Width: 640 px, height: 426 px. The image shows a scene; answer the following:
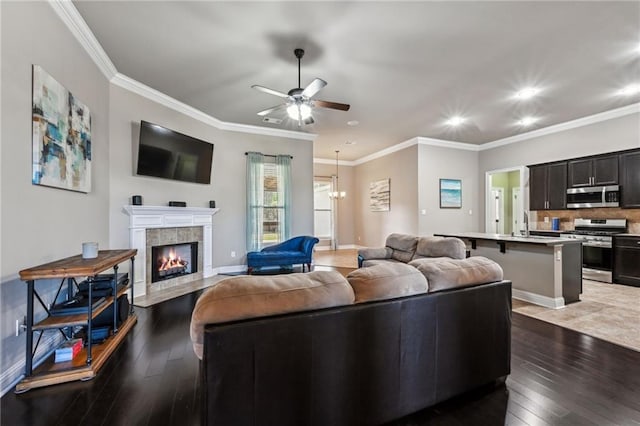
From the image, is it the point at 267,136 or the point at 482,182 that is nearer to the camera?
the point at 267,136

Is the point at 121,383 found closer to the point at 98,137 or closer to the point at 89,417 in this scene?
the point at 89,417

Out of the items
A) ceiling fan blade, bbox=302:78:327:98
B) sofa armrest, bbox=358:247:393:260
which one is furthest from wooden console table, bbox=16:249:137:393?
sofa armrest, bbox=358:247:393:260

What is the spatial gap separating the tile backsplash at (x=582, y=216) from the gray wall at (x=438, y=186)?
1.37 meters

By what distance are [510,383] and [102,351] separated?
308cm

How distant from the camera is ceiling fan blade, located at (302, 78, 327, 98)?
2.81 metres

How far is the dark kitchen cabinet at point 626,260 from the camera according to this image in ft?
14.9

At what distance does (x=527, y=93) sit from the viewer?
4.27 m

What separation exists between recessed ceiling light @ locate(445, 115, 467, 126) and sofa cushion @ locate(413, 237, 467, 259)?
106 inches

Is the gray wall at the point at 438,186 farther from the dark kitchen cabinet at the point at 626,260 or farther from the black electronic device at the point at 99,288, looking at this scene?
the black electronic device at the point at 99,288

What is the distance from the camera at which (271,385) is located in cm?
123

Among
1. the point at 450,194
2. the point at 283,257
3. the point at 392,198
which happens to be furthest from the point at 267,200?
the point at 450,194

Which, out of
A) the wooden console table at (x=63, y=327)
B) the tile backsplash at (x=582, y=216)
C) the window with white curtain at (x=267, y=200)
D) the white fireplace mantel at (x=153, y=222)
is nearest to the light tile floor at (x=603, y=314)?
the tile backsplash at (x=582, y=216)

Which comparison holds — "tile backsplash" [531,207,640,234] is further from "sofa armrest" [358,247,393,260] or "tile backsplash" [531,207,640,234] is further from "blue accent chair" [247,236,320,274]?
"blue accent chair" [247,236,320,274]

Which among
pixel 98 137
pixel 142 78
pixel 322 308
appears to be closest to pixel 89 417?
pixel 322 308
